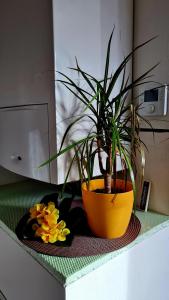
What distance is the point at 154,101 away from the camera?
3.09 ft

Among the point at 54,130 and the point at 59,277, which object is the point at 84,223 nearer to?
the point at 59,277

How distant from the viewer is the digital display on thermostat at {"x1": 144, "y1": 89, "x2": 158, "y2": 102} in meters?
0.94

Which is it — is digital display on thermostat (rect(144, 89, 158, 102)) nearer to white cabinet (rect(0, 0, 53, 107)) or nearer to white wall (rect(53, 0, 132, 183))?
white wall (rect(53, 0, 132, 183))

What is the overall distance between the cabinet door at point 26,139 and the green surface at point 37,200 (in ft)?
0.70

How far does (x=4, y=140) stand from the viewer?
3.71 feet

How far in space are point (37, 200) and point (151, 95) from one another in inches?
31.2

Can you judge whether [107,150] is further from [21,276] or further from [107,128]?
[21,276]

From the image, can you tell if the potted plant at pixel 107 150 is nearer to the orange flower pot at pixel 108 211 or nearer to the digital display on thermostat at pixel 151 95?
the orange flower pot at pixel 108 211

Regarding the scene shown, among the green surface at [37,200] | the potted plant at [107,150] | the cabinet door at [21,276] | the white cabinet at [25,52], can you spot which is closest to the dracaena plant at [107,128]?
the potted plant at [107,150]

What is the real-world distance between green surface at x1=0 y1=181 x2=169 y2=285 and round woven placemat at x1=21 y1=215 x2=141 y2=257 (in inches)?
0.7

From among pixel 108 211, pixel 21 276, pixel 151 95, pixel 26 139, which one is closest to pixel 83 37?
pixel 151 95

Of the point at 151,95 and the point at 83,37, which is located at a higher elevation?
the point at 83,37

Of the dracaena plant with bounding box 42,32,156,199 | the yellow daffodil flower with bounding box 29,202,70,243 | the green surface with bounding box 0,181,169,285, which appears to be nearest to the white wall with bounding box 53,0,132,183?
the dracaena plant with bounding box 42,32,156,199

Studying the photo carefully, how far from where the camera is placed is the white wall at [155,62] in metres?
0.91
